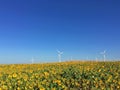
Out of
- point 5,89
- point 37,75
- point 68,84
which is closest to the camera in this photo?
point 5,89

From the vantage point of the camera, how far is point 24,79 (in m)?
11.3

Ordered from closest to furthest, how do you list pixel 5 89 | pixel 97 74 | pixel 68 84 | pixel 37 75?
pixel 5 89 < pixel 37 75 < pixel 68 84 < pixel 97 74

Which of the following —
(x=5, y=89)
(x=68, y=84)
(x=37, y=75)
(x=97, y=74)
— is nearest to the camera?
(x=5, y=89)

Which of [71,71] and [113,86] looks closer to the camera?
[113,86]

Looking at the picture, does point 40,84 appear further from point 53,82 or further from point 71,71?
point 71,71

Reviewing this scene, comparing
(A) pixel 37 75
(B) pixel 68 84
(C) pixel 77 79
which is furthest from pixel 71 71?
(A) pixel 37 75

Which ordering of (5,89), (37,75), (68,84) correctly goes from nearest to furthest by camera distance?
(5,89) → (37,75) → (68,84)

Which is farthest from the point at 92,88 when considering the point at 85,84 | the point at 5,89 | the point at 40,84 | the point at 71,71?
the point at 5,89

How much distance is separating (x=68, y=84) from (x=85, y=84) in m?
1.14

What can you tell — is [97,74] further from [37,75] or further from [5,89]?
[5,89]

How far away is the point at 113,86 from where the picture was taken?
46.3ft

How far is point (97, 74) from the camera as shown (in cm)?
1480

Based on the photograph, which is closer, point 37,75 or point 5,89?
point 5,89

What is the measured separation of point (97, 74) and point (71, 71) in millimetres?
1405
